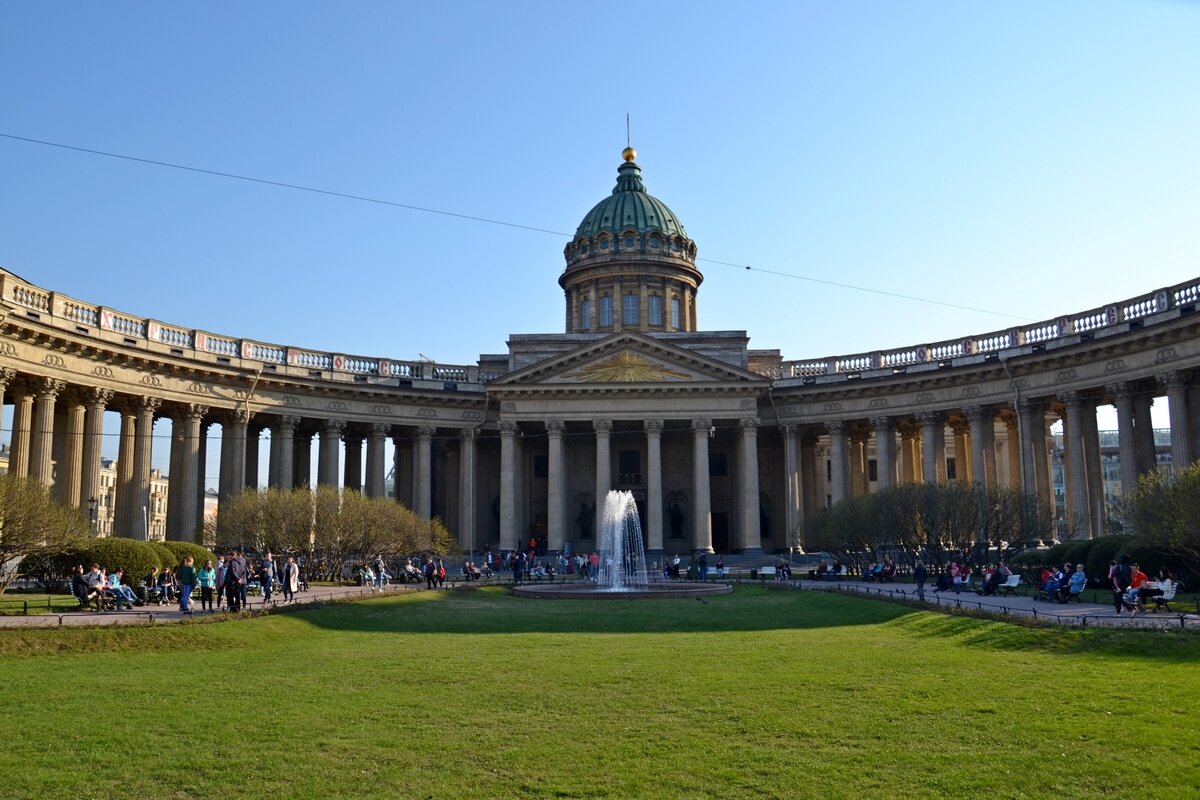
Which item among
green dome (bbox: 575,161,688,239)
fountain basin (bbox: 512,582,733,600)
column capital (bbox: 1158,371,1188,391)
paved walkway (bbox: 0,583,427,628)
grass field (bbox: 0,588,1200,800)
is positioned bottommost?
grass field (bbox: 0,588,1200,800)

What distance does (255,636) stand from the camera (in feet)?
75.5

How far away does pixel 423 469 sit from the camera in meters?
64.4

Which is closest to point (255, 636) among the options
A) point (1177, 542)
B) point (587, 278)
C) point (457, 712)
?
point (457, 712)

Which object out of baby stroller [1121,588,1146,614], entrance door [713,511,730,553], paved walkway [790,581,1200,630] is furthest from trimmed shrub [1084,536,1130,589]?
entrance door [713,511,730,553]

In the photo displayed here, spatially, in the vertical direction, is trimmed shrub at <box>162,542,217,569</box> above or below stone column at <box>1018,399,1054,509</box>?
below

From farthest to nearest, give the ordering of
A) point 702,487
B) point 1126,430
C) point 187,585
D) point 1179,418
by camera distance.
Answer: point 702,487
point 1126,430
point 1179,418
point 187,585

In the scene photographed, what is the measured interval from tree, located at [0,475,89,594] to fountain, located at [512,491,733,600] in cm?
1586

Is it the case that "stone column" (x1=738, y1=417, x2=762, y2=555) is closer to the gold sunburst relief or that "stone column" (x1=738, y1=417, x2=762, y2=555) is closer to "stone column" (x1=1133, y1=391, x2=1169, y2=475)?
the gold sunburst relief

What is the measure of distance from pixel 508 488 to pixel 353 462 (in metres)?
11.5

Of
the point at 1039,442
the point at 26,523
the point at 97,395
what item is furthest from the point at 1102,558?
the point at 97,395

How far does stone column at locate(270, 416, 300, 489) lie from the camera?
5925 cm

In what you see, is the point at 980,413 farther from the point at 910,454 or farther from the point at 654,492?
the point at 654,492

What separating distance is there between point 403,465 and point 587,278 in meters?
21.9

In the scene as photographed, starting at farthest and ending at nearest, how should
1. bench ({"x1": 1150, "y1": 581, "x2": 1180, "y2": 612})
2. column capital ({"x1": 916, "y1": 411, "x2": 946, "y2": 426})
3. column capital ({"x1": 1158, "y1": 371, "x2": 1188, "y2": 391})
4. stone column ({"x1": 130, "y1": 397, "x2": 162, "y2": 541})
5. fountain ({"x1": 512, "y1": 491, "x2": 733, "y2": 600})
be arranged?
column capital ({"x1": 916, "y1": 411, "x2": 946, "y2": 426})
stone column ({"x1": 130, "y1": 397, "x2": 162, "y2": 541})
column capital ({"x1": 1158, "y1": 371, "x2": 1188, "y2": 391})
fountain ({"x1": 512, "y1": 491, "x2": 733, "y2": 600})
bench ({"x1": 1150, "y1": 581, "x2": 1180, "y2": 612})
